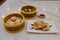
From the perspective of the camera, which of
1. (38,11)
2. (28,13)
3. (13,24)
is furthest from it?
(38,11)

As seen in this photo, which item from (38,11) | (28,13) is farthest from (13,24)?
(38,11)

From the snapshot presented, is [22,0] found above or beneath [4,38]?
above

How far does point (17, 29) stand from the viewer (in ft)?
2.76

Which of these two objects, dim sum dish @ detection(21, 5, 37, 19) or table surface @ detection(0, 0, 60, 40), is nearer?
table surface @ detection(0, 0, 60, 40)

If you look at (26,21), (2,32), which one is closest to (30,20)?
(26,21)

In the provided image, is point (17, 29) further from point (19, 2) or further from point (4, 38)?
point (19, 2)

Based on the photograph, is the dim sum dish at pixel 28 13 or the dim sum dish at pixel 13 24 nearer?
the dim sum dish at pixel 13 24

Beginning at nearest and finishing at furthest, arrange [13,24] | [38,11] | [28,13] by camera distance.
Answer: [13,24] → [28,13] → [38,11]

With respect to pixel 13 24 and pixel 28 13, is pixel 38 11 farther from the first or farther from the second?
pixel 13 24

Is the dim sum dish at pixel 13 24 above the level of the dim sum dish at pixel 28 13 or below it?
below

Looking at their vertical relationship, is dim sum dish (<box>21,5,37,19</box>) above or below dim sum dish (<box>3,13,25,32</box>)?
above

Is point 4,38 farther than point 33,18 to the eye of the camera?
No

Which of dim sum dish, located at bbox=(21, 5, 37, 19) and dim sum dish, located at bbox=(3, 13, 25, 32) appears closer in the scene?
dim sum dish, located at bbox=(3, 13, 25, 32)

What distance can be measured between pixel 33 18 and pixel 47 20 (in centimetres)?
13
